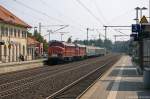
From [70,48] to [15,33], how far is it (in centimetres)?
1045

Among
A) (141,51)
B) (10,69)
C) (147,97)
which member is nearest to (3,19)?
(10,69)

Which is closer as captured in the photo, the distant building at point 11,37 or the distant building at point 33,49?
the distant building at point 11,37

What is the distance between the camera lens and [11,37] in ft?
231

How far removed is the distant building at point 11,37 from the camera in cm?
6506

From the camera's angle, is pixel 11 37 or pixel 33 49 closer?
pixel 11 37

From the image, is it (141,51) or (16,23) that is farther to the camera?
(16,23)

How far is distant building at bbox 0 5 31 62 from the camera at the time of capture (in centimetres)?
6506

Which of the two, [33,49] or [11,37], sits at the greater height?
[11,37]

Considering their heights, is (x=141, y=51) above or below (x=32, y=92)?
above

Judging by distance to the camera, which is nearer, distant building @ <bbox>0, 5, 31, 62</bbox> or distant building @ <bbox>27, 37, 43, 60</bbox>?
distant building @ <bbox>0, 5, 31, 62</bbox>

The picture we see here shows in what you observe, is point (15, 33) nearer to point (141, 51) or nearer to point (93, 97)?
point (141, 51)

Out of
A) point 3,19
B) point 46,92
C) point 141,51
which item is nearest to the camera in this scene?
point 46,92

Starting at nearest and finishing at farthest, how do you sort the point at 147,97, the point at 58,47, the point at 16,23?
the point at 147,97 < the point at 58,47 < the point at 16,23

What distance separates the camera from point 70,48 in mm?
67938
